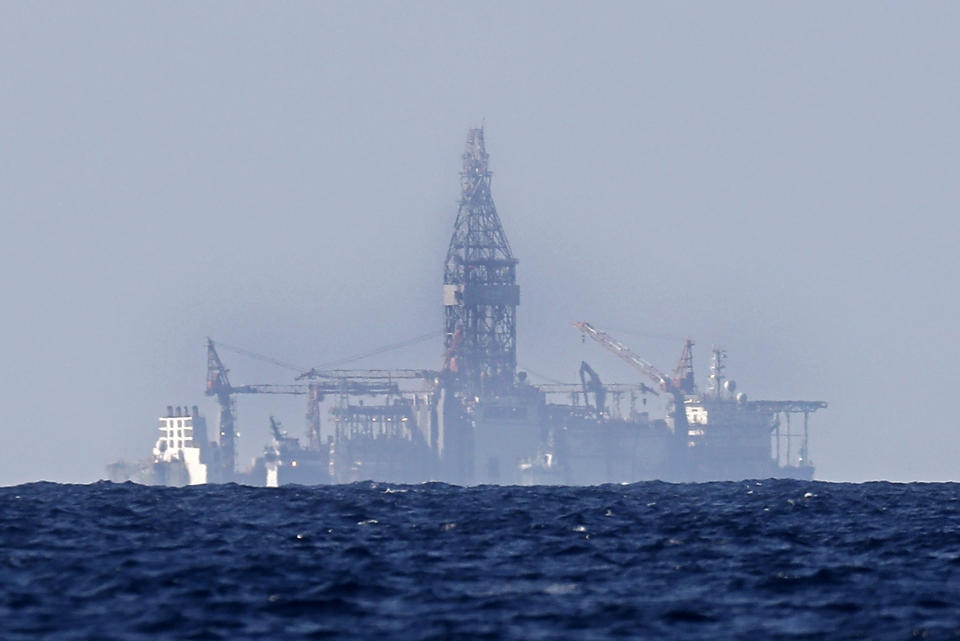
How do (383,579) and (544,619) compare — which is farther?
(383,579)

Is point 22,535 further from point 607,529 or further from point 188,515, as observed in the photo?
point 607,529

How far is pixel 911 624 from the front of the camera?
3528 cm

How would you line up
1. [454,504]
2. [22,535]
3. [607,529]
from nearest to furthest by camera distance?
1. [22,535]
2. [607,529]
3. [454,504]

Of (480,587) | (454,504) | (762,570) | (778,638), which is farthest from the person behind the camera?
(454,504)

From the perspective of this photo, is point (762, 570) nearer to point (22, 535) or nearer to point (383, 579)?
point (383, 579)

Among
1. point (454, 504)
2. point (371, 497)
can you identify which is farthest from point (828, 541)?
point (371, 497)

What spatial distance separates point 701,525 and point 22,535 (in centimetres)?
1965

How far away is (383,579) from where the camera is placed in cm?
4106

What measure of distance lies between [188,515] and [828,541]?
20249 millimetres

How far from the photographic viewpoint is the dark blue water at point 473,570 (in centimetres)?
3512

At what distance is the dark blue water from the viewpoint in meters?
35.1

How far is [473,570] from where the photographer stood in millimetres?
42812

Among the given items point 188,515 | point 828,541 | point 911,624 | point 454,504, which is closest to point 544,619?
point 911,624

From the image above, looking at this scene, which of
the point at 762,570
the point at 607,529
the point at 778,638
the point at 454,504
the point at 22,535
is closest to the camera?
the point at 778,638
